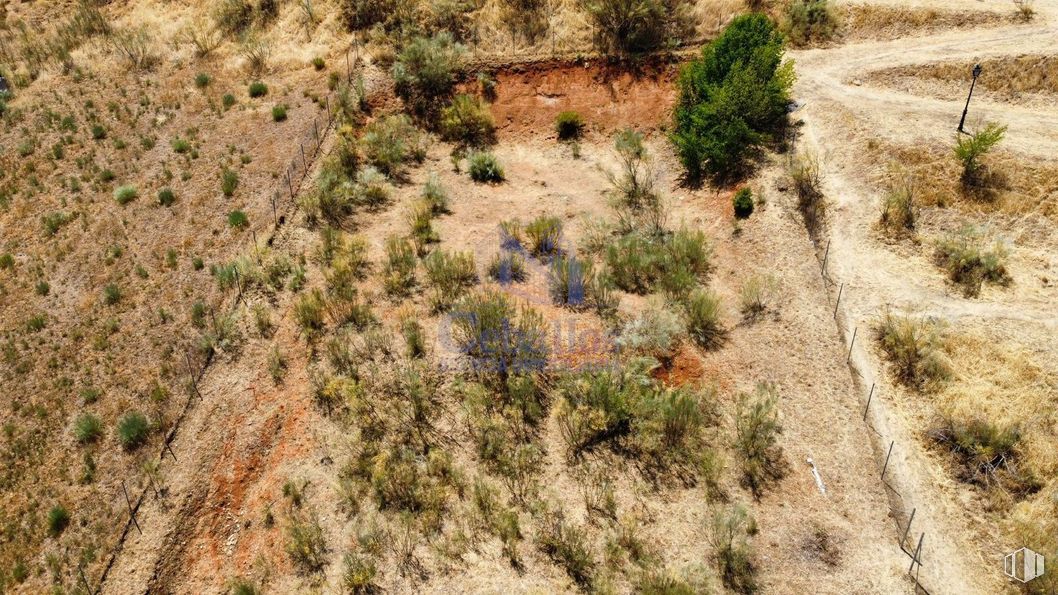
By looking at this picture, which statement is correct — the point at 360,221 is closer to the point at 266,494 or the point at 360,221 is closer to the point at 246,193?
the point at 246,193

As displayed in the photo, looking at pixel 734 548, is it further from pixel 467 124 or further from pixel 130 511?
pixel 467 124

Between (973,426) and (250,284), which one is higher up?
(250,284)

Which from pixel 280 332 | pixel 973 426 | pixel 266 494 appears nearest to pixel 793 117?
pixel 973 426

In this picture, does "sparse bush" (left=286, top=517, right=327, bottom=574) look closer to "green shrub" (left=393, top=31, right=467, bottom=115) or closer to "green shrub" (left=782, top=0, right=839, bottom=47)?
"green shrub" (left=393, top=31, right=467, bottom=115)

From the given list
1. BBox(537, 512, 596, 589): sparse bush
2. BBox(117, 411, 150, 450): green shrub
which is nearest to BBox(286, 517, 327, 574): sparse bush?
BBox(537, 512, 596, 589): sparse bush

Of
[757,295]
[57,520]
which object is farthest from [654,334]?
[57,520]

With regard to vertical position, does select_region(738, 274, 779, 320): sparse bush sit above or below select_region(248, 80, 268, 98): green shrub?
below

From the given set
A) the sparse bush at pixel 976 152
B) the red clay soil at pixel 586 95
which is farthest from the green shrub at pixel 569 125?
the sparse bush at pixel 976 152
